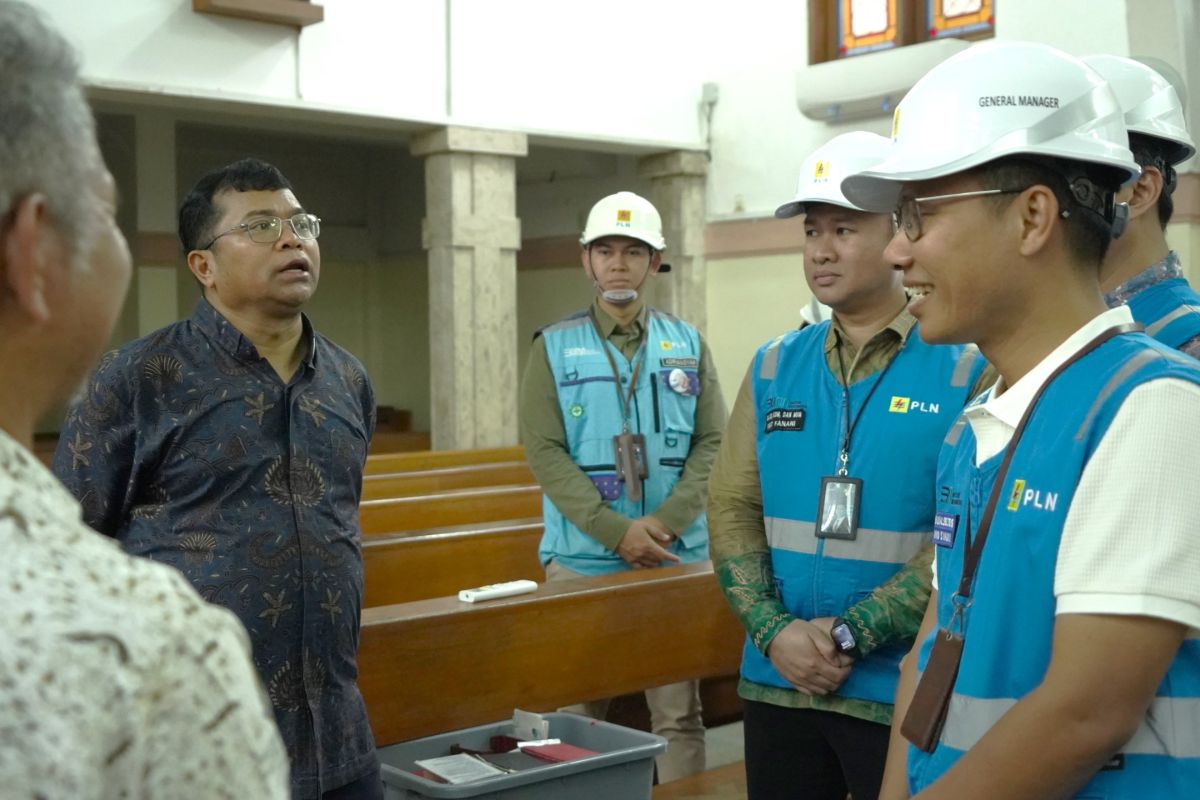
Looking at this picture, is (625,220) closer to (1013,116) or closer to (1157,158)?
(1157,158)

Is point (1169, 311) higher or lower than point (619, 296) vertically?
lower

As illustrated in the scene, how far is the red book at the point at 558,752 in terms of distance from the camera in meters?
2.50

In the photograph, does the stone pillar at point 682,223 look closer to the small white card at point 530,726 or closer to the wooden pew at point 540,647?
the wooden pew at point 540,647

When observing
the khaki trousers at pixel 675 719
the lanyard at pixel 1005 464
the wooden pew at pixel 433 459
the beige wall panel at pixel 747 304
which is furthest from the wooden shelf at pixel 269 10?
the lanyard at pixel 1005 464

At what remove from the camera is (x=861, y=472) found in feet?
7.27

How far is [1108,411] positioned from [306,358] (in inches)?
57.8

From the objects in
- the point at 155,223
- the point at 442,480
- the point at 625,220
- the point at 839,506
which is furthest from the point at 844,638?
the point at 155,223

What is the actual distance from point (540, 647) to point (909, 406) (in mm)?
1207

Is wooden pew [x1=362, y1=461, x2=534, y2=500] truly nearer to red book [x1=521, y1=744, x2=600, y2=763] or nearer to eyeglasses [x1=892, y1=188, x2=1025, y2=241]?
red book [x1=521, y1=744, x2=600, y2=763]

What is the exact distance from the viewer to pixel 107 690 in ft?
2.25

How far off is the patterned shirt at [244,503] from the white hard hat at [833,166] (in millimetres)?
969

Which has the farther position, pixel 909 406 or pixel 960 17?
pixel 960 17

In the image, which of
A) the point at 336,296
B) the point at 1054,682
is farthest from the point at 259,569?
the point at 336,296

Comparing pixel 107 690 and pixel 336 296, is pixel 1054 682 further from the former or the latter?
pixel 336 296
